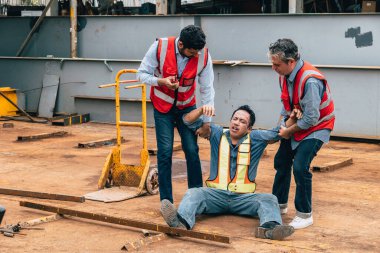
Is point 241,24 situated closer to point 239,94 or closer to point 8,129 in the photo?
point 239,94

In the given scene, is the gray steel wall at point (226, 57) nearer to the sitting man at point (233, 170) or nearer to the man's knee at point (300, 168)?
the sitting man at point (233, 170)

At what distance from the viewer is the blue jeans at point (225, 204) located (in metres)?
7.76

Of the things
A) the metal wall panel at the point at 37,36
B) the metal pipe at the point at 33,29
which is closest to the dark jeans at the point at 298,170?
the metal wall panel at the point at 37,36

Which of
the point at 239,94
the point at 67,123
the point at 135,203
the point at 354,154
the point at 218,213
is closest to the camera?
the point at 218,213

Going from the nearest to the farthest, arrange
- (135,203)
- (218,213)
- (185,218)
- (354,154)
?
(185,218)
(218,213)
(135,203)
(354,154)

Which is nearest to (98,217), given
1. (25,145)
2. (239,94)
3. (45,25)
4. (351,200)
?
(351,200)

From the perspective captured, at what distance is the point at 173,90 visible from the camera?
826 cm

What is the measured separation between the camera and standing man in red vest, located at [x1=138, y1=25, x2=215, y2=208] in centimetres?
820

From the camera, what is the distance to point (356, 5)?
17.4 metres

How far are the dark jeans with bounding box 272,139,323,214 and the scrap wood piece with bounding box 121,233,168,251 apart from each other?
55.5 inches

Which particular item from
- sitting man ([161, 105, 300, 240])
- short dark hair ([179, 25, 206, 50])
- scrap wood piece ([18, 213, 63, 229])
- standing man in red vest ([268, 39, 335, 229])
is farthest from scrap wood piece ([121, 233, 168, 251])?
short dark hair ([179, 25, 206, 50])

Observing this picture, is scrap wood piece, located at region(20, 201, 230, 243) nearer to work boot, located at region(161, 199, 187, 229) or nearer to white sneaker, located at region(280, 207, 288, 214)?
work boot, located at region(161, 199, 187, 229)

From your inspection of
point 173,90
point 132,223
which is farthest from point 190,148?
point 132,223

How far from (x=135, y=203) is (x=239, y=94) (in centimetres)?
656
